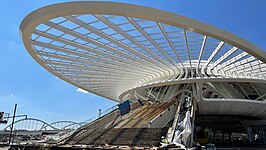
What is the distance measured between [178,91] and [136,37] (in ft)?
68.8

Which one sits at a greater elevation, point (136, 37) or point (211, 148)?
point (136, 37)

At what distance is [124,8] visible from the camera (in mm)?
13000

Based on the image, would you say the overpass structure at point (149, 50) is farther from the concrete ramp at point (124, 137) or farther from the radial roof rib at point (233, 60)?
the concrete ramp at point (124, 137)

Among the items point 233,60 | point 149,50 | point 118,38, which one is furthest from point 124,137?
point 233,60

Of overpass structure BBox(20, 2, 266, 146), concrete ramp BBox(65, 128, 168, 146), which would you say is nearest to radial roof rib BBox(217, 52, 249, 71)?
overpass structure BBox(20, 2, 266, 146)

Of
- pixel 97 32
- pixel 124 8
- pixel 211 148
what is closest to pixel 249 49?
pixel 211 148

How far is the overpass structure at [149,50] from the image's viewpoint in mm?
13828

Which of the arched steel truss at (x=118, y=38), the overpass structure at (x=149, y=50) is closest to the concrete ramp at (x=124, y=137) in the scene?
the overpass structure at (x=149, y=50)

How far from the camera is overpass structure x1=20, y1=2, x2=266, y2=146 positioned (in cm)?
1383

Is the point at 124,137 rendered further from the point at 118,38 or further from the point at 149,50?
the point at 118,38

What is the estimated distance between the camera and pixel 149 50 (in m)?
19.8

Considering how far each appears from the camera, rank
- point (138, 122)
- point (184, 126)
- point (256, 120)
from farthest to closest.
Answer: point (256, 120), point (138, 122), point (184, 126)

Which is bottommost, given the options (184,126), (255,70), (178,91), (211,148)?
(211,148)

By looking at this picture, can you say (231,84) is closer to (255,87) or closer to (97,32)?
(255,87)
